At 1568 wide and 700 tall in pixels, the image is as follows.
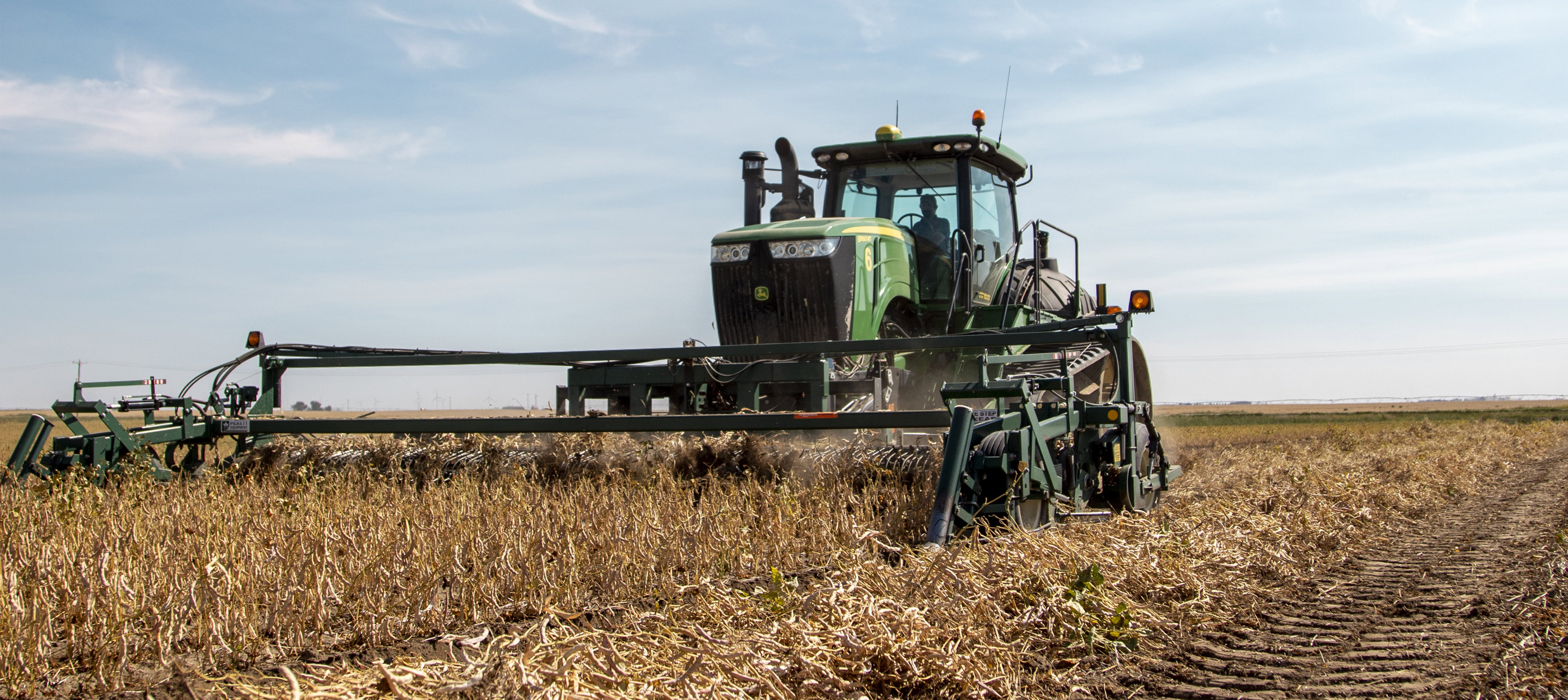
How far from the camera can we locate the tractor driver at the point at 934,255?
26.9ft

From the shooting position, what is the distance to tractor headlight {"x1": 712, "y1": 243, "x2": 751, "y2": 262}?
755 cm

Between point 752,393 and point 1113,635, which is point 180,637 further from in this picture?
point 752,393

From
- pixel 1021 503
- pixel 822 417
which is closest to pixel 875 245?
pixel 822 417

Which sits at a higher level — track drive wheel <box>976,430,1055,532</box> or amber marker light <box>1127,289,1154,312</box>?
amber marker light <box>1127,289,1154,312</box>

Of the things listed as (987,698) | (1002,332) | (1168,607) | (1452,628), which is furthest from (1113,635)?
(1002,332)

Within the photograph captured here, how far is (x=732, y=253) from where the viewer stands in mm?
7586

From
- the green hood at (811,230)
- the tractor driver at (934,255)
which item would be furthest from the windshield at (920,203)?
the green hood at (811,230)

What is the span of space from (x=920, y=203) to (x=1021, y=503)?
3.86 metres

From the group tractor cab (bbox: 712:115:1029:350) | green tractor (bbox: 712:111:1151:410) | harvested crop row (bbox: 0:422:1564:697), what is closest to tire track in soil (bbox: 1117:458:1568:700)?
harvested crop row (bbox: 0:422:1564:697)

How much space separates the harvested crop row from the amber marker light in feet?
3.68

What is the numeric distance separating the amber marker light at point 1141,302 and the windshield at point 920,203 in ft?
6.50

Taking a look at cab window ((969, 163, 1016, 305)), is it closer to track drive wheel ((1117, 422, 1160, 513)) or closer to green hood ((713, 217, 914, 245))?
green hood ((713, 217, 914, 245))

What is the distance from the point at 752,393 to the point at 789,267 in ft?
3.64

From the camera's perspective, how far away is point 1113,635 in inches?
143
